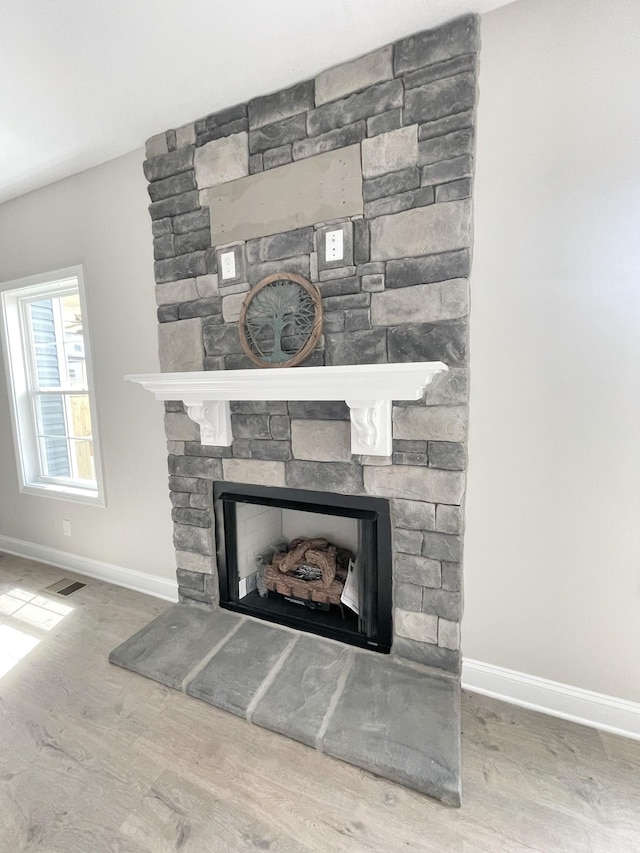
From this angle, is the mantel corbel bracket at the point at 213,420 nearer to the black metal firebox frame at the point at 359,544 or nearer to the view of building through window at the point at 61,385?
the black metal firebox frame at the point at 359,544

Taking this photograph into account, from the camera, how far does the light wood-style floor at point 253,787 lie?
3.96 feet

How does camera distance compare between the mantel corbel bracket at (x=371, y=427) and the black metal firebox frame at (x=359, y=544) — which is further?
the black metal firebox frame at (x=359, y=544)

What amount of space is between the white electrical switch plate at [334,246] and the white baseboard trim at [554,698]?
6.15 ft

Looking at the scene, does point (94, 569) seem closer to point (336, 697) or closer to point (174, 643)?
point (174, 643)

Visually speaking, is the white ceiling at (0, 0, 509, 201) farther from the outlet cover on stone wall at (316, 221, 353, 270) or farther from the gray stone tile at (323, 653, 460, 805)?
the gray stone tile at (323, 653, 460, 805)

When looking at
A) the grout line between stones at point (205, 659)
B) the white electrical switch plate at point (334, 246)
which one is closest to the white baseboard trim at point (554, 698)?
the grout line between stones at point (205, 659)

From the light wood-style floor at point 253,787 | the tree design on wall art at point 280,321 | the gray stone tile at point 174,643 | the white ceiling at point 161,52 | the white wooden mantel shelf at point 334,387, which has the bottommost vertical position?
the light wood-style floor at point 253,787

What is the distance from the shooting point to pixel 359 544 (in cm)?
193

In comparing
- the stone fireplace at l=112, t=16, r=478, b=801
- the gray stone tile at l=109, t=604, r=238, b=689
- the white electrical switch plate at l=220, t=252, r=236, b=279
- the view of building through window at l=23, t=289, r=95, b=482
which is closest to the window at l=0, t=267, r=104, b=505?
the view of building through window at l=23, t=289, r=95, b=482

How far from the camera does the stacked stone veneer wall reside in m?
1.54

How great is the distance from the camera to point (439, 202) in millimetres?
1541

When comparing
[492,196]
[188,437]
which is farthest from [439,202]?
[188,437]

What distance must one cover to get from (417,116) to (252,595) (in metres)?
2.45

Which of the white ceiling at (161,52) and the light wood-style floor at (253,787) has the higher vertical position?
the white ceiling at (161,52)
